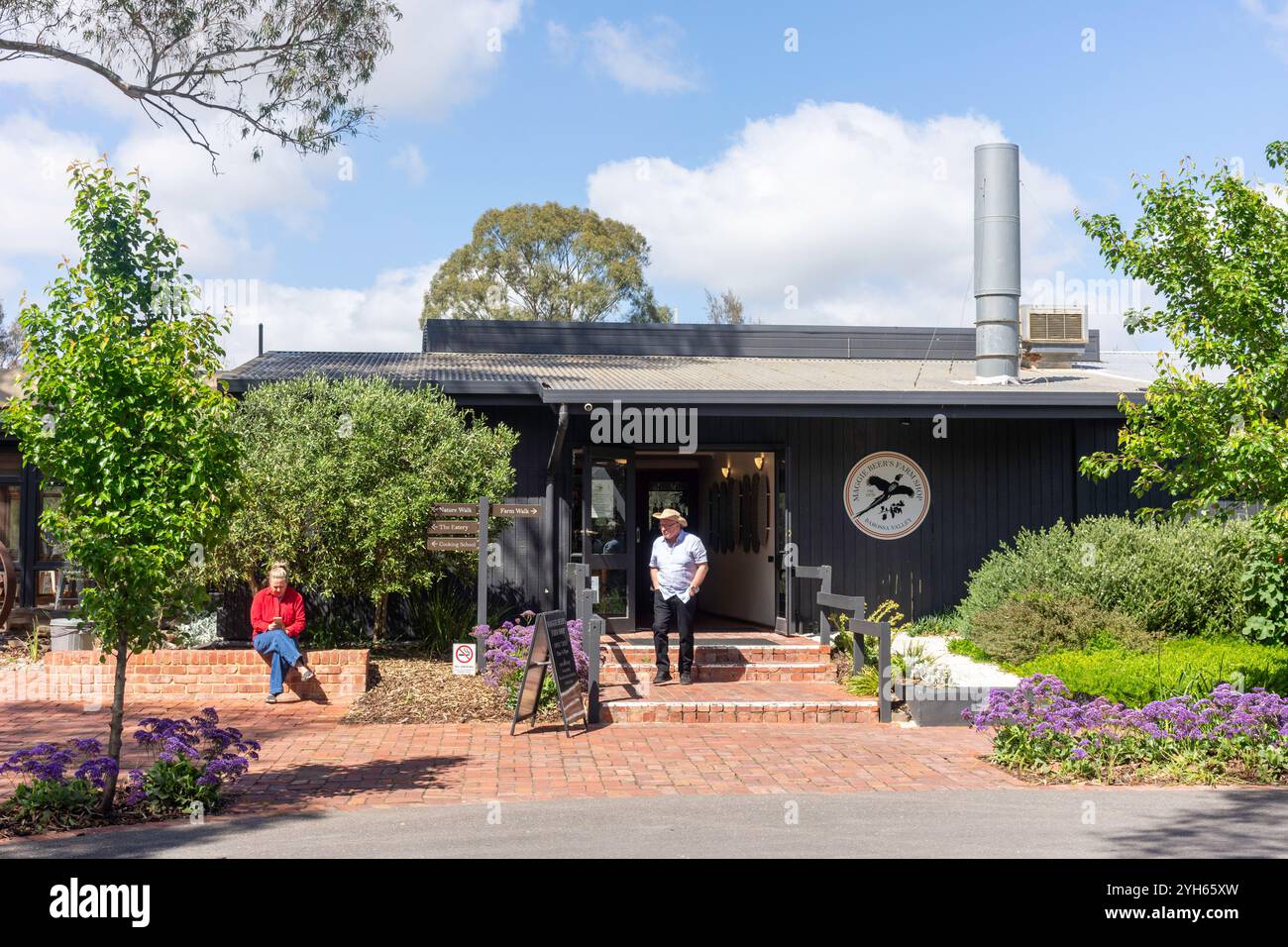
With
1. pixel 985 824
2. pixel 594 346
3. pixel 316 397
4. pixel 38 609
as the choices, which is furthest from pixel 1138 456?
pixel 38 609

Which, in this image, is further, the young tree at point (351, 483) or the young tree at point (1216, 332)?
the young tree at point (351, 483)

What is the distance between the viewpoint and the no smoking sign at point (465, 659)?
1155cm

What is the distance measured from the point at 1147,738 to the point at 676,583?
441cm

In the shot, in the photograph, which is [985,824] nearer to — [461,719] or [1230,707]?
[1230,707]

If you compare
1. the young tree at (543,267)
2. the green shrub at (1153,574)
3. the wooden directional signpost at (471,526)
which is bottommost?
the green shrub at (1153,574)

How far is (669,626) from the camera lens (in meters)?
11.6

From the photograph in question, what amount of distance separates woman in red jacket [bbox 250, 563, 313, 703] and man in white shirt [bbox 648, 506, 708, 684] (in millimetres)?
3274

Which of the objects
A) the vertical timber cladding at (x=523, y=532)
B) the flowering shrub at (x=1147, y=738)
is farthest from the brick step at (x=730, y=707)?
the vertical timber cladding at (x=523, y=532)

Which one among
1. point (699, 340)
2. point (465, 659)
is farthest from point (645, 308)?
point (465, 659)

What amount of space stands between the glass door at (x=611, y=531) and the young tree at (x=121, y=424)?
681 cm

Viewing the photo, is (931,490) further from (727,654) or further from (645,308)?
(645,308)

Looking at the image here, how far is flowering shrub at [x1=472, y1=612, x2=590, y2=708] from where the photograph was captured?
34.9ft

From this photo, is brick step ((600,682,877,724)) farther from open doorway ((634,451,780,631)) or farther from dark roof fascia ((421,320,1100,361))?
dark roof fascia ((421,320,1100,361))
